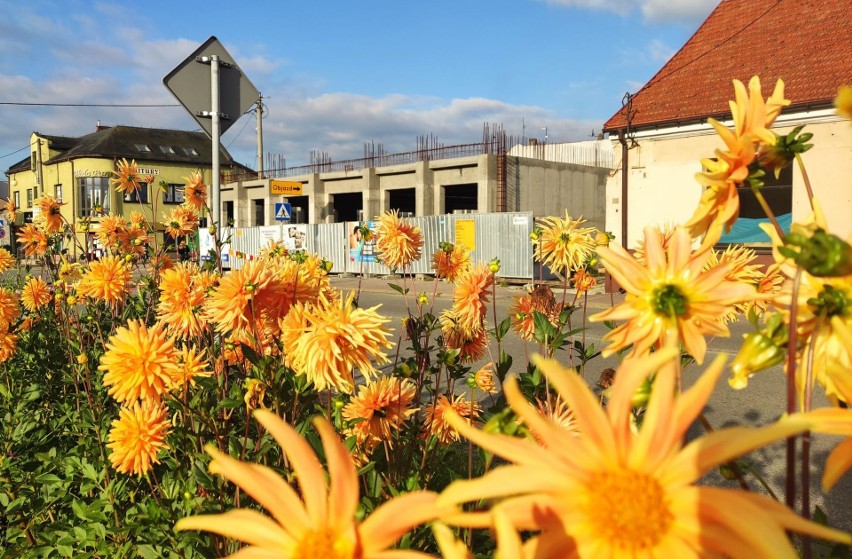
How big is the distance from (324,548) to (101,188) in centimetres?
4319

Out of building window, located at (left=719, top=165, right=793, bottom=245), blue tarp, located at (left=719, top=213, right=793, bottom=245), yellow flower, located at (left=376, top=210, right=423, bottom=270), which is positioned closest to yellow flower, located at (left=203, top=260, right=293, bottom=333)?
yellow flower, located at (left=376, top=210, right=423, bottom=270)

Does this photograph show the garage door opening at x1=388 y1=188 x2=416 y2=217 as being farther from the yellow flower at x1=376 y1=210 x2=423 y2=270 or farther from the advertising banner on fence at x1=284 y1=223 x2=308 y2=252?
the yellow flower at x1=376 y1=210 x2=423 y2=270

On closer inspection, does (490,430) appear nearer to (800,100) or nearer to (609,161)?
(800,100)

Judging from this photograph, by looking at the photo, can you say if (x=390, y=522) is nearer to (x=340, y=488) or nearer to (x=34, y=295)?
(x=340, y=488)

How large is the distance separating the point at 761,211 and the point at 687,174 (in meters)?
1.63

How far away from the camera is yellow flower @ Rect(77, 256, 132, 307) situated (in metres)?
2.94

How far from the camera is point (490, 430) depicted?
60cm

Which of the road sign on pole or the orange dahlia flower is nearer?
the road sign on pole

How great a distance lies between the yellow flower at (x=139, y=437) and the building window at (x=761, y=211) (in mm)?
11057

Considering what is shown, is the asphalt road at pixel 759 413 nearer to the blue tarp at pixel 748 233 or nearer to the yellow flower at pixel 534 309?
the yellow flower at pixel 534 309

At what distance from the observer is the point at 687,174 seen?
13289 mm

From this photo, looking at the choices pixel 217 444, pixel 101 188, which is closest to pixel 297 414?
pixel 217 444

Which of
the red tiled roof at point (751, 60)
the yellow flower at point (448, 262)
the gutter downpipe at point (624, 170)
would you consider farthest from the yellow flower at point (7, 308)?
the gutter downpipe at point (624, 170)

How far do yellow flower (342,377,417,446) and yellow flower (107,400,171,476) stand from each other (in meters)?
0.60
